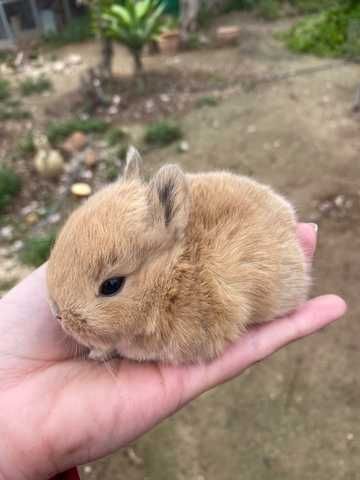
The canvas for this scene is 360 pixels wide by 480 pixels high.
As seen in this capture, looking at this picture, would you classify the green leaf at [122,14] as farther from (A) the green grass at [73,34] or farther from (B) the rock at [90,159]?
(B) the rock at [90,159]

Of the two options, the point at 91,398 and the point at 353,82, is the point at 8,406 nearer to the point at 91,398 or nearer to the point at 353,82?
the point at 91,398

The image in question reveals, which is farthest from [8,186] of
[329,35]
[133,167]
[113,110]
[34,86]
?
[329,35]

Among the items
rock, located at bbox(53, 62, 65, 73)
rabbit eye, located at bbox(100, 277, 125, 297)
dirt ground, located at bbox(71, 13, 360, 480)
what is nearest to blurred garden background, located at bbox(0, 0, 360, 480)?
dirt ground, located at bbox(71, 13, 360, 480)

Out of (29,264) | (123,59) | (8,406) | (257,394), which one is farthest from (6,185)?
(123,59)

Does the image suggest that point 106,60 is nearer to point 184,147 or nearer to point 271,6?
point 184,147

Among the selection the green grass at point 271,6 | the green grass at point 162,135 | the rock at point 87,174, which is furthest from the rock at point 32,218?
the green grass at point 271,6
